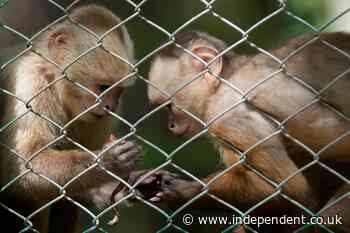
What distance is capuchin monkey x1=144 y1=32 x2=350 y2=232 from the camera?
Answer: 5102mm

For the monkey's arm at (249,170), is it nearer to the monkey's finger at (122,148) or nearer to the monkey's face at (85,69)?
the monkey's finger at (122,148)

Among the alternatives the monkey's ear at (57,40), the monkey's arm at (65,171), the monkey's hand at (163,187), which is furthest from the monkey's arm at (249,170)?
the monkey's ear at (57,40)

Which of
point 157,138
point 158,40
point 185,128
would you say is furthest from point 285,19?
point 185,128

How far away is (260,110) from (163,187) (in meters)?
0.83

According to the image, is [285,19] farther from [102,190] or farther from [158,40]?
[102,190]

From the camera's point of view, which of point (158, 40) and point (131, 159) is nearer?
point (131, 159)

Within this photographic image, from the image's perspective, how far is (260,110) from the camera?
531 cm

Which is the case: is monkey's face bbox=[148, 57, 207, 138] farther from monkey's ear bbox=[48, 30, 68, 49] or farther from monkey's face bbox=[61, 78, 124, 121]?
monkey's ear bbox=[48, 30, 68, 49]

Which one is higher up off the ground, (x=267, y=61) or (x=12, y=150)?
(x=12, y=150)

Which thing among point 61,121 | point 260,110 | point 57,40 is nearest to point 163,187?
point 260,110

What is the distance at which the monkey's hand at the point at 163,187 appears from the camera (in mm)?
4832

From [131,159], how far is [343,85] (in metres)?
1.43

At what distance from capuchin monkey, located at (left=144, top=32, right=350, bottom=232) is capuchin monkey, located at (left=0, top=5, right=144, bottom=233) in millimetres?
340

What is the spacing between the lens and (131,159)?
4.93 m
